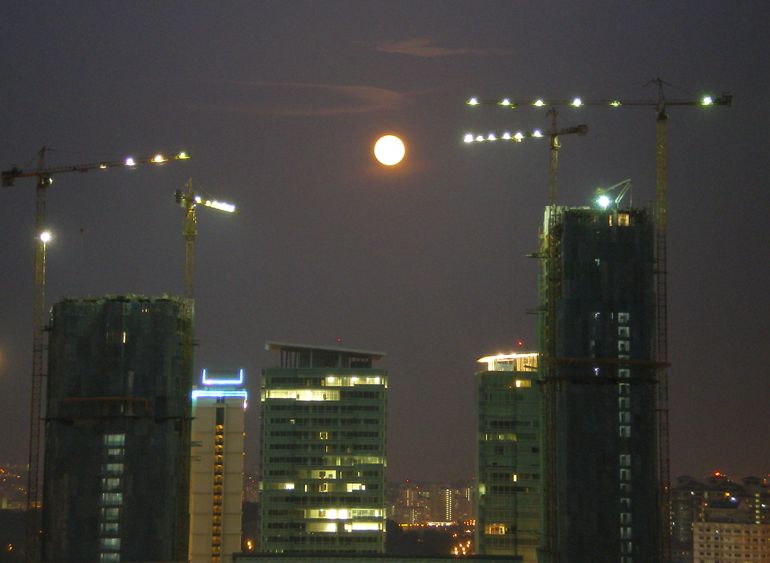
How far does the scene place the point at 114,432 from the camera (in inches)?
6698

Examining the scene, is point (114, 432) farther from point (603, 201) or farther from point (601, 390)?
point (603, 201)

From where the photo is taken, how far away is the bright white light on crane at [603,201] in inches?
6429

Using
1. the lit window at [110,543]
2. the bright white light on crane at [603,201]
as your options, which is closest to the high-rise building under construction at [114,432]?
the lit window at [110,543]

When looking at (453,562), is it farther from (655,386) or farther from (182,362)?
(182,362)

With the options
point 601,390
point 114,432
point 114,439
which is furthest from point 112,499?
point 601,390

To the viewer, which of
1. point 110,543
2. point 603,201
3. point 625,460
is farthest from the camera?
point 110,543

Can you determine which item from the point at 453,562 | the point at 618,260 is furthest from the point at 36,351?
the point at 618,260

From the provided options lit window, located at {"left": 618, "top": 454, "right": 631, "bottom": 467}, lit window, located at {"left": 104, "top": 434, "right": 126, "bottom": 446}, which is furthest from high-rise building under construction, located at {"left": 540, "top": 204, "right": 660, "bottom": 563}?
lit window, located at {"left": 104, "top": 434, "right": 126, "bottom": 446}

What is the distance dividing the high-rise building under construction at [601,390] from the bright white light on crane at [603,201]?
2293 mm

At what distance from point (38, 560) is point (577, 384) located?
212 ft

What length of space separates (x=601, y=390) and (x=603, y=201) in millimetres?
21341

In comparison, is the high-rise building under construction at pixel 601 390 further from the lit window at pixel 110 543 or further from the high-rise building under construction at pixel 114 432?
the lit window at pixel 110 543

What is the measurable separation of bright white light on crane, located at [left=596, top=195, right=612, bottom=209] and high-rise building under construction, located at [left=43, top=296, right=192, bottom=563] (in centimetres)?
5036

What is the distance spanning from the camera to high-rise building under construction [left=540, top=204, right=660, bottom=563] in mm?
155000
